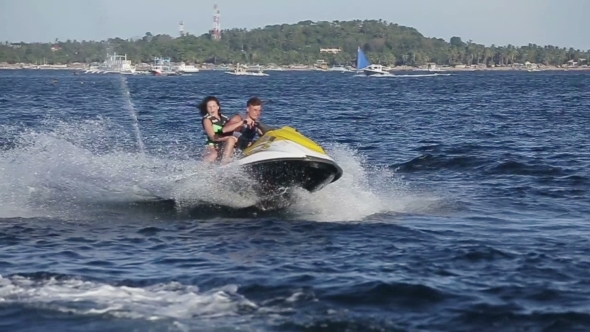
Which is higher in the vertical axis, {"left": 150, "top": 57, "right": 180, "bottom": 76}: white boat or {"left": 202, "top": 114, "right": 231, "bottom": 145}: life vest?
{"left": 202, "top": 114, "right": 231, "bottom": 145}: life vest

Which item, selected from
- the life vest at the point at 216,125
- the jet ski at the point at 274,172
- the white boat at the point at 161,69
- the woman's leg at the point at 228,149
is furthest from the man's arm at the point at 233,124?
the white boat at the point at 161,69

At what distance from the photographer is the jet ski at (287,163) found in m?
13.0

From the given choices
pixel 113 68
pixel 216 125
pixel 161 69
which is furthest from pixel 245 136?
pixel 161 69

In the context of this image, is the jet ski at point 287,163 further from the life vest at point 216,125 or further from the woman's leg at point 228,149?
the life vest at point 216,125

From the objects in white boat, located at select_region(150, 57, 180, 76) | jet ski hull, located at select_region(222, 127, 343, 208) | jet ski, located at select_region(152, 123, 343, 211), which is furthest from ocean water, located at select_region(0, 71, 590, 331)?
white boat, located at select_region(150, 57, 180, 76)

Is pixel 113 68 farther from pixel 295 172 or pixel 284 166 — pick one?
pixel 284 166

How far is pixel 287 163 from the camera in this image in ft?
42.7

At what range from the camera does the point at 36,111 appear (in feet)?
135

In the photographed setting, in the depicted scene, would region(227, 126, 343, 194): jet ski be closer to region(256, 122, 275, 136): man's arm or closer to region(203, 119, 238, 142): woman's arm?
region(256, 122, 275, 136): man's arm

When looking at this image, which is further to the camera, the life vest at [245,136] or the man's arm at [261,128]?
the life vest at [245,136]

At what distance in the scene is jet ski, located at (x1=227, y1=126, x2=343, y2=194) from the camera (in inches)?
512

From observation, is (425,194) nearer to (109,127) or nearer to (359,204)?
(359,204)

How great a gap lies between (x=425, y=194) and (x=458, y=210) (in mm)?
1972

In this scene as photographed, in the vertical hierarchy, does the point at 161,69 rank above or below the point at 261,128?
below
